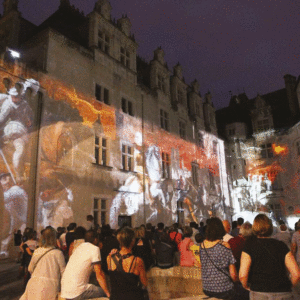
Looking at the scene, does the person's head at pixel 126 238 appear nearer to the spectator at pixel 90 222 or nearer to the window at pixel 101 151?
the spectator at pixel 90 222

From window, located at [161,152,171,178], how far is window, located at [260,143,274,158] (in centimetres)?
1194

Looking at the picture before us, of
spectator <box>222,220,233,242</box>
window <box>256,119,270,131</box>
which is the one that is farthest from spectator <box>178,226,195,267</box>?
window <box>256,119,270,131</box>

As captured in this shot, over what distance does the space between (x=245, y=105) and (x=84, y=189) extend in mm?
25222

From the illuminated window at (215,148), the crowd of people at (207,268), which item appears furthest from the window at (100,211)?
the illuminated window at (215,148)

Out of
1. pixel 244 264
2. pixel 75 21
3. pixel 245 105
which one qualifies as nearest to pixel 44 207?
pixel 244 264

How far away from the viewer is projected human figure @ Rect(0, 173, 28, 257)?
11023 mm

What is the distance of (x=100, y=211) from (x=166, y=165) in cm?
742

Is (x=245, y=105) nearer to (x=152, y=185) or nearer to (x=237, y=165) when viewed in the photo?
(x=237, y=165)

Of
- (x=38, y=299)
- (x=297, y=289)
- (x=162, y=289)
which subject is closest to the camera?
(x=38, y=299)

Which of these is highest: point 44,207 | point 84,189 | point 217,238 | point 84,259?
point 84,189

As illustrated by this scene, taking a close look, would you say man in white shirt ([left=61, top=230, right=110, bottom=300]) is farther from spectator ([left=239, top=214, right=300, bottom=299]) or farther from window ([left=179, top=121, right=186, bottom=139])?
window ([left=179, top=121, right=186, bottom=139])

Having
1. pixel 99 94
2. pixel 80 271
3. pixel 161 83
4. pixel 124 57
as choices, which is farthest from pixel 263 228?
pixel 161 83

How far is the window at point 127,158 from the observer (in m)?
17.1

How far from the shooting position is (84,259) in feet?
13.2
